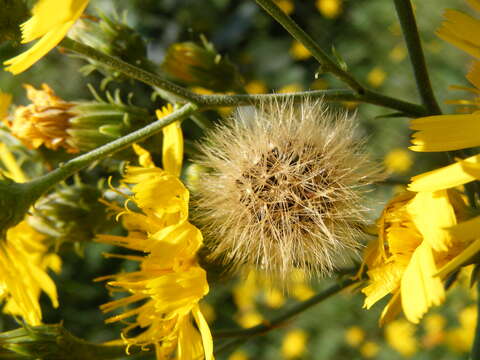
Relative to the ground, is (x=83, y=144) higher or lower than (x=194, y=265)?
higher

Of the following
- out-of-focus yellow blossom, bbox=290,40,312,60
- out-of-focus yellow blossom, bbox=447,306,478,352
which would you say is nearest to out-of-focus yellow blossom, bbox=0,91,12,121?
out-of-focus yellow blossom, bbox=447,306,478,352

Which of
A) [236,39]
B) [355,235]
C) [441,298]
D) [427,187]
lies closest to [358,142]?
[355,235]

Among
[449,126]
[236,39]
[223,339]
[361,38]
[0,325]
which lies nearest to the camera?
[449,126]

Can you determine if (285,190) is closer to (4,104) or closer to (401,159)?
(4,104)

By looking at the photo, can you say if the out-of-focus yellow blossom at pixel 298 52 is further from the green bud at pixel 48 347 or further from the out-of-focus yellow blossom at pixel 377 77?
the green bud at pixel 48 347

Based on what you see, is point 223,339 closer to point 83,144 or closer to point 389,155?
point 83,144

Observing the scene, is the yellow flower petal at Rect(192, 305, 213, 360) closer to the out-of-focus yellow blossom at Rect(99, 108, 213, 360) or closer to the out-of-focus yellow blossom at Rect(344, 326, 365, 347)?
the out-of-focus yellow blossom at Rect(99, 108, 213, 360)

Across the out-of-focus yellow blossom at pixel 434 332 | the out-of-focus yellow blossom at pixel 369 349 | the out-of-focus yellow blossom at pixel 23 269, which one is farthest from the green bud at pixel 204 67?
the out-of-focus yellow blossom at pixel 369 349
